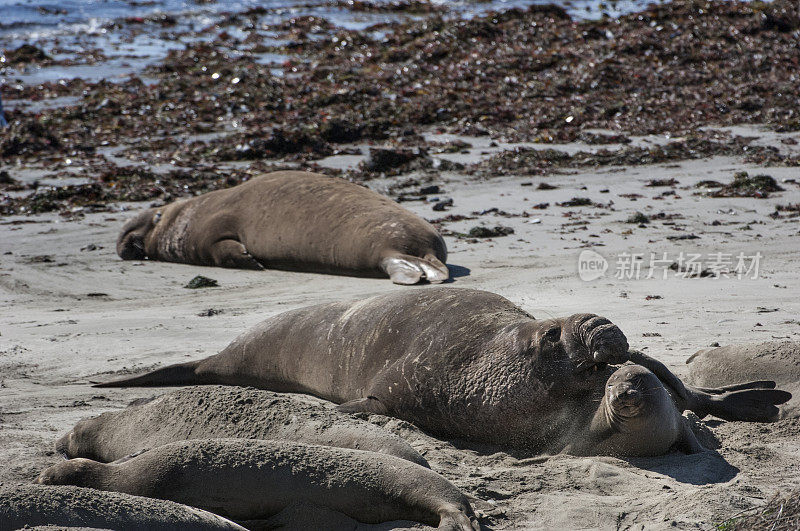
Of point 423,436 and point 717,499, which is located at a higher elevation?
point 717,499

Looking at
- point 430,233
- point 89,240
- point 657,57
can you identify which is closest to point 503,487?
point 430,233

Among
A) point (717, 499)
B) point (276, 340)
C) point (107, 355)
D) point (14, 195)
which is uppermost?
point (717, 499)

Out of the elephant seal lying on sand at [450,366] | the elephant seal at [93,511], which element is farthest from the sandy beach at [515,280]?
the elephant seal at [93,511]

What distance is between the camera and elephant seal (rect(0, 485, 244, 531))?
2.42m

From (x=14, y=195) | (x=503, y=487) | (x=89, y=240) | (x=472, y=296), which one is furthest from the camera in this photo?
(x=14, y=195)

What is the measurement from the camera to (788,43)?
53.8ft

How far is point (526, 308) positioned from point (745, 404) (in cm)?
188

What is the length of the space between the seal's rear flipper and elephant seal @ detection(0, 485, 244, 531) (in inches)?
167

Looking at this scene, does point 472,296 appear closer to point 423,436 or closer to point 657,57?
point 423,436

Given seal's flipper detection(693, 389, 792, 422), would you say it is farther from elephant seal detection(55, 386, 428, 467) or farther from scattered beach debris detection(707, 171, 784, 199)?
scattered beach debris detection(707, 171, 784, 199)

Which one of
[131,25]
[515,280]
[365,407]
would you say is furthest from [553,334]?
[131,25]

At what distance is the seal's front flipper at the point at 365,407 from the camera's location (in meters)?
3.94

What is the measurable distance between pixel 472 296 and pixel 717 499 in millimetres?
1553

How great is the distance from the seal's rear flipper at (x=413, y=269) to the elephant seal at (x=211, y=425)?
10.8ft
